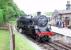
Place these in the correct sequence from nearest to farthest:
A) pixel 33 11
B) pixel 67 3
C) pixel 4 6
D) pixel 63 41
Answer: pixel 63 41 < pixel 4 6 < pixel 67 3 < pixel 33 11

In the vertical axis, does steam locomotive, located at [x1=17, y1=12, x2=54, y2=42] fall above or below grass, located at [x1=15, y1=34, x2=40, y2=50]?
above

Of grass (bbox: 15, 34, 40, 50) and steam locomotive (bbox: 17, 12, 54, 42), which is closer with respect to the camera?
grass (bbox: 15, 34, 40, 50)

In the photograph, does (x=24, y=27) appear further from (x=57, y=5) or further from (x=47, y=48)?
(x=57, y=5)

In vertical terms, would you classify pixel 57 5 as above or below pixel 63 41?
above

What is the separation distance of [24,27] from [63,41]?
6135mm

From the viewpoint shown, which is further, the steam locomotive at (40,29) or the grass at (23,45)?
the steam locomotive at (40,29)

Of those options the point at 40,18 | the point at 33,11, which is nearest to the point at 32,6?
the point at 33,11

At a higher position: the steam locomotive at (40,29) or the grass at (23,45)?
the steam locomotive at (40,29)

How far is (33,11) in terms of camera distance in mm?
36469

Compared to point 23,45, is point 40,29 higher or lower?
higher

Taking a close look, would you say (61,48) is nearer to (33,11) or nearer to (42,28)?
(42,28)

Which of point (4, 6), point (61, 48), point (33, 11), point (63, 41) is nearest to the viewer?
point (61, 48)

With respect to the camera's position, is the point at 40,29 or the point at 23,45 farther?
the point at 40,29

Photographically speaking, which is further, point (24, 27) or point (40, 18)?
point (24, 27)
